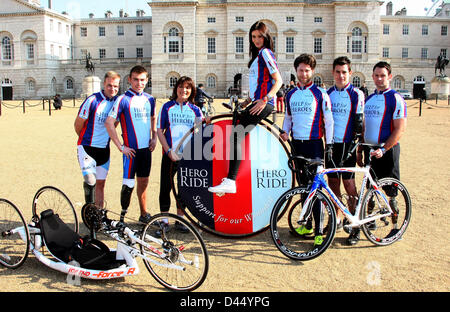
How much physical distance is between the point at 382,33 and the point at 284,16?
19072 mm

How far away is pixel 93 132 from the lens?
15.2 ft

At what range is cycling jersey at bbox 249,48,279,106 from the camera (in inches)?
158

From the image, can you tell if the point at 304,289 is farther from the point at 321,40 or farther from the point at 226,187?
the point at 321,40

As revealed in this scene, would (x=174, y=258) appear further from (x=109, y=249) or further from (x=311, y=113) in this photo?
(x=311, y=113)

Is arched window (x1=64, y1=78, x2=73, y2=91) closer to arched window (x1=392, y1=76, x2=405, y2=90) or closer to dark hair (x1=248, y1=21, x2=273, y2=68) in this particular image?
arched window (x1=392, y1=76, x2=405, y2=90)

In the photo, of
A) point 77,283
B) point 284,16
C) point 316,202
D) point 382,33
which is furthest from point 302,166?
point 382,33

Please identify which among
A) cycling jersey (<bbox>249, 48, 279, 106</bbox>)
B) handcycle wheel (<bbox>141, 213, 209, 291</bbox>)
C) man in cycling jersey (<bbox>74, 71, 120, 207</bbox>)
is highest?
cycling jersey (<bbox>249, 48, 279, 106</bbox>)

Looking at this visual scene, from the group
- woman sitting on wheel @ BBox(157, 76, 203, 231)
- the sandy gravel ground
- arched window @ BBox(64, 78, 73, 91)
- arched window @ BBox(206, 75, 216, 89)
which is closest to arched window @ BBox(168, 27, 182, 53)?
arched window @ BBox(206, 75, 216, 89)

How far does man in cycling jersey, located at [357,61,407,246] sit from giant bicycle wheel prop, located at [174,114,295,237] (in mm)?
1141

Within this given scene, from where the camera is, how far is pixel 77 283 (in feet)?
11.6

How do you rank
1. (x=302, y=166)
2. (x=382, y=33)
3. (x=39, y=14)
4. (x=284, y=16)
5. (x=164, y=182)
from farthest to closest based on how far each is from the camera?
(x=382, y=33), (x=39, y=14), (x=284, y=16), (x=164, y=182), (x=302, y=166)

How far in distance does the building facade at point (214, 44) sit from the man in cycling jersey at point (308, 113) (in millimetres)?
41653

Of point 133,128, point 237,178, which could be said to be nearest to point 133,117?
point 133,128

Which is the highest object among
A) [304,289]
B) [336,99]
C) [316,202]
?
[336,99]
